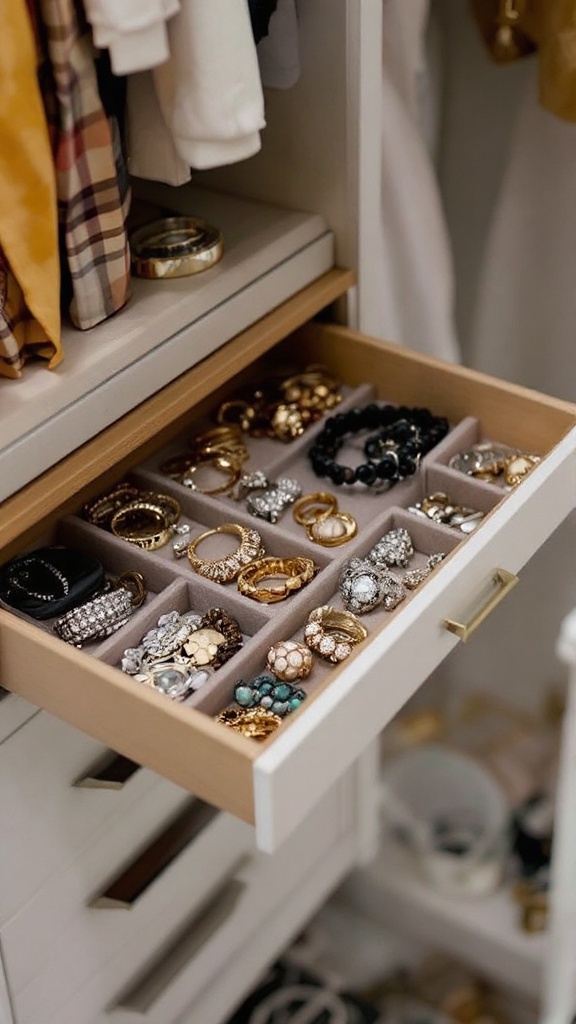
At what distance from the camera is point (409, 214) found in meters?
1.26

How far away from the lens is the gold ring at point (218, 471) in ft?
3.35

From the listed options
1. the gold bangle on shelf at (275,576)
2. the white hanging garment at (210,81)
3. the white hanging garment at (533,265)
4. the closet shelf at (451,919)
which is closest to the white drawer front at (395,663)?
the gold bangle on shelf at (275,576)

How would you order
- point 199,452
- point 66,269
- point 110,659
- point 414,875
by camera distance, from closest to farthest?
point 110,659
point 66,269
point 199,452
point 414,875

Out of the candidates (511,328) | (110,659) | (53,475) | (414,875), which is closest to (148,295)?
(53,475)

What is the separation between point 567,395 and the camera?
141 centimetres

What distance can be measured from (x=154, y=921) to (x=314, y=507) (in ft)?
1.43

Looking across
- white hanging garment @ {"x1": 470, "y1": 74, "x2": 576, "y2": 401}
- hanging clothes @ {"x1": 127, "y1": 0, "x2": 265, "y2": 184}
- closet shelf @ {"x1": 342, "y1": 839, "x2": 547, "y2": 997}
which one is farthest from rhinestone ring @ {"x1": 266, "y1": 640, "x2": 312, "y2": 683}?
closet shelf @ {"x1": 342, "y1": 839, "x2": 547, "y2": 997}

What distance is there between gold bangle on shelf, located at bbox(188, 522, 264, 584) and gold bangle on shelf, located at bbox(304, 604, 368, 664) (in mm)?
79

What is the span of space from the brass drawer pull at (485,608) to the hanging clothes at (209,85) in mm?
369

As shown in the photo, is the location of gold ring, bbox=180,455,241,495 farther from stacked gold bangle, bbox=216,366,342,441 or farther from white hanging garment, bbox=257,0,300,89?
white hanging garment, bbox=257,0,300,89

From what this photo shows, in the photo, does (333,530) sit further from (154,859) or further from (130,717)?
(154,859)

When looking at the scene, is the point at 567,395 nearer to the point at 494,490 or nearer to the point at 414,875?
the point at 494,490

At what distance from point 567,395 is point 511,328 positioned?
0.10 metres

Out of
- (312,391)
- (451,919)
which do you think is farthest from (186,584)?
(451,919)
